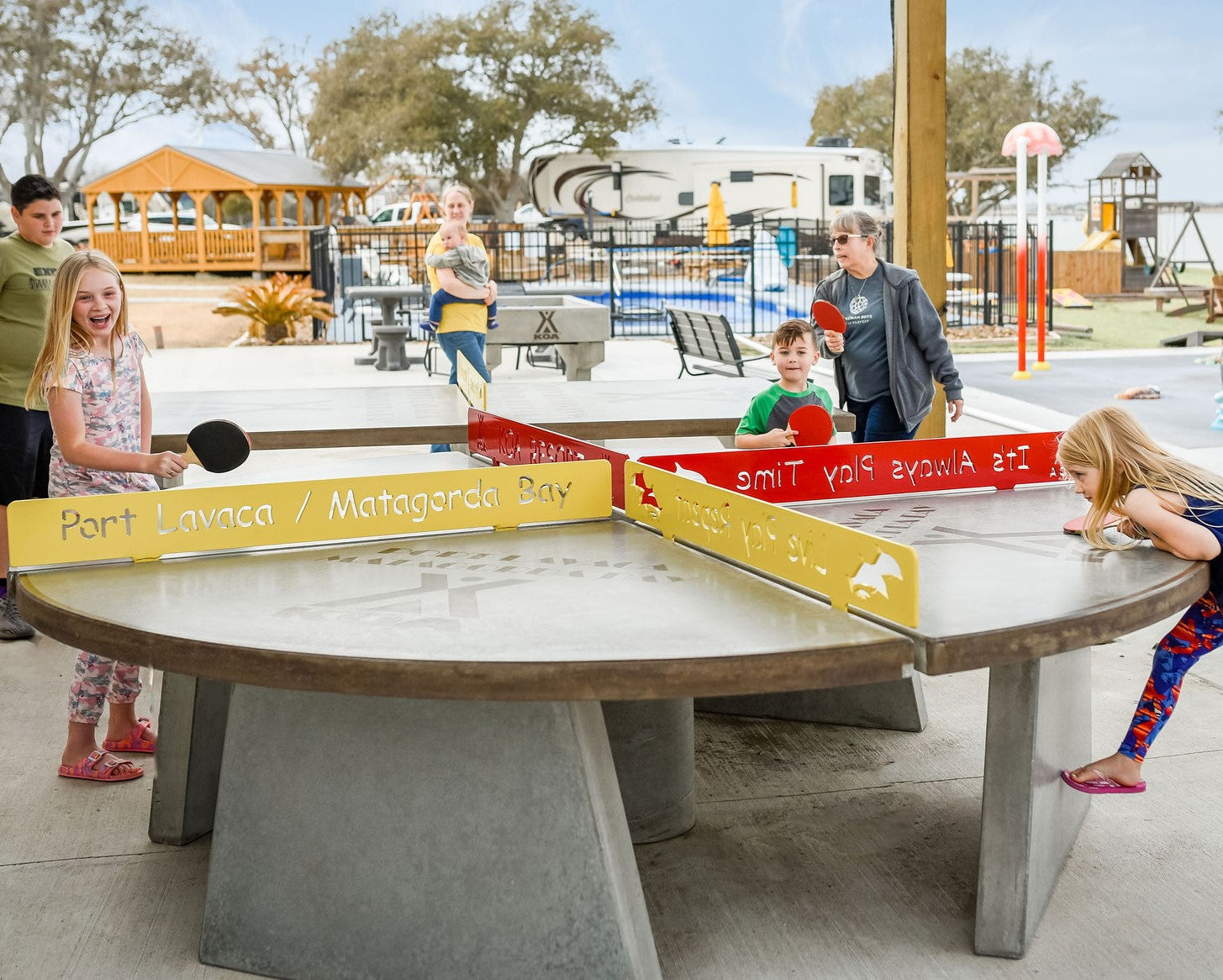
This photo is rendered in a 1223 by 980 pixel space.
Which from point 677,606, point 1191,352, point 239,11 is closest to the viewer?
point 677,606

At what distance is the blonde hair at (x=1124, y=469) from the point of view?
264 cm

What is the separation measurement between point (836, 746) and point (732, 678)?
1.91 m

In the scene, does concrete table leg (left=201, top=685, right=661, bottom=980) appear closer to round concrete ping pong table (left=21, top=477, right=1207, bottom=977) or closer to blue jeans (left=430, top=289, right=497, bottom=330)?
round concrete ping pong table (left=21, top=477, right=1207, bottom=977)

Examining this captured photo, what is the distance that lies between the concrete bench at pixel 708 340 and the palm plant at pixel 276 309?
7.83 m

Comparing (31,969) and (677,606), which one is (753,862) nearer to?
(677,606)

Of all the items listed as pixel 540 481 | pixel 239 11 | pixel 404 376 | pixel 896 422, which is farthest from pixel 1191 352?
pixel 239 11

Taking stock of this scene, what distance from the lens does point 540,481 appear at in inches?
116

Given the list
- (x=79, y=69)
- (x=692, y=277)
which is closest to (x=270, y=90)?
(x=79, y=69)

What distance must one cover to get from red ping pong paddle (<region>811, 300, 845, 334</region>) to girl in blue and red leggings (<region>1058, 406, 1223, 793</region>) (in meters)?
1.53

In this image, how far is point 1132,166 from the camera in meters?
27.0

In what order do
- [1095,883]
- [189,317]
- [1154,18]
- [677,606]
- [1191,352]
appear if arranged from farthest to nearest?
[1154,18] < [189,317] < [1191,352] < [1095,883] < [677,606]

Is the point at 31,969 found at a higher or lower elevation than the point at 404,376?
lower

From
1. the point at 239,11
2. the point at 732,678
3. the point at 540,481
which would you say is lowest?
the point at 732,678

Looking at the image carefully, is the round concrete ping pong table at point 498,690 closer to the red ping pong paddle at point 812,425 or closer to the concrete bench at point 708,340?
the red ping pong paddle at point 812,425
